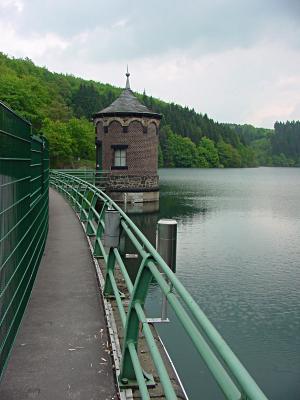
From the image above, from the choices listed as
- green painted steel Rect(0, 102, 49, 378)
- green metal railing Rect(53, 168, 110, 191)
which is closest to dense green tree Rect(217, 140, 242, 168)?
green metal railing Rect(53, 168, 110, 191)

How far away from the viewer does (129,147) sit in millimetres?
33688

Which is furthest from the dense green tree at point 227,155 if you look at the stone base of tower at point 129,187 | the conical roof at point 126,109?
the stone base of tower at point 129,187

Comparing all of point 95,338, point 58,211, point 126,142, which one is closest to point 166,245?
point 95,338

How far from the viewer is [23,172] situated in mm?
4547

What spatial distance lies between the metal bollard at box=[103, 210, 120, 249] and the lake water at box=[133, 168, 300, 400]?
459 cm

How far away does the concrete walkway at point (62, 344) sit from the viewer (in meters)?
3.56

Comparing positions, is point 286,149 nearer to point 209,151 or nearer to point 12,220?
point 209,151

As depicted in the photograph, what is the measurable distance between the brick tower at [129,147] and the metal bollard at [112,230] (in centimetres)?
2752

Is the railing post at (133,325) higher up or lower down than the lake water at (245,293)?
higher up

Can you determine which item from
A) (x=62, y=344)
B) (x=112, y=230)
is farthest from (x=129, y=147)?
(x=62, y=344)

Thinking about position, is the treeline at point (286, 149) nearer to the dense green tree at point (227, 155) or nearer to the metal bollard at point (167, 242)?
the dense green tree at point (227, 155)

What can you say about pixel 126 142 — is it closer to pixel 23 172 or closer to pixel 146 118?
pixel 146 118

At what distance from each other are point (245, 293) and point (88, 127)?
61211 millimetres

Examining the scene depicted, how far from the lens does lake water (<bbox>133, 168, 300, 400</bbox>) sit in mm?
9323
